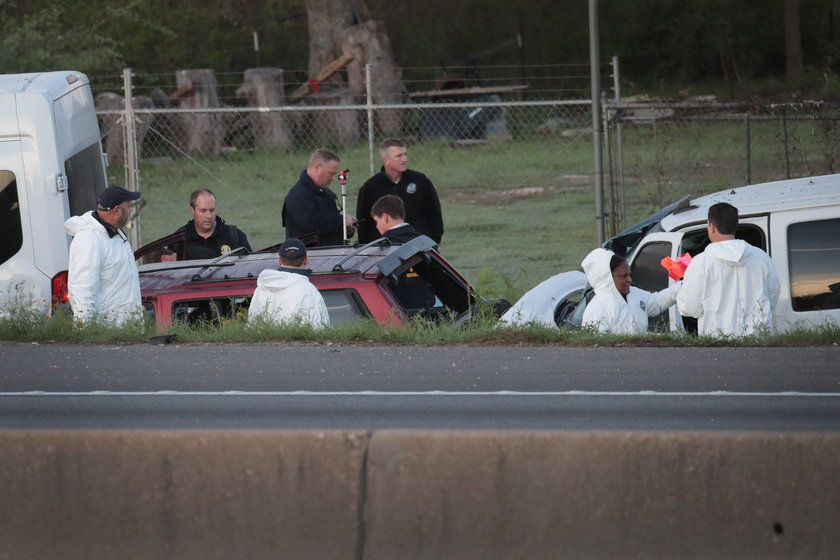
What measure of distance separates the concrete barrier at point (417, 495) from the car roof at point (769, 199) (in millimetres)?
4633

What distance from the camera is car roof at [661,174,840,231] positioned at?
370 inches

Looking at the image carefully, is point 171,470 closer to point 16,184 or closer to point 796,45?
point 16,184

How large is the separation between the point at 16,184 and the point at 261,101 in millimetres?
21212

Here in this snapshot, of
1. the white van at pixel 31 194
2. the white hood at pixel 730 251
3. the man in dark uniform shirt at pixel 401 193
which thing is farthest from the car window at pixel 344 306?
the man in dark uniform shirt at pixel 401 193

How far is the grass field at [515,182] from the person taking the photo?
2041cm

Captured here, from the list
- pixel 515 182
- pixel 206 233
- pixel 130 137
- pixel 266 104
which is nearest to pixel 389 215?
pixel 206 233

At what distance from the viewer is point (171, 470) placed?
527 cm

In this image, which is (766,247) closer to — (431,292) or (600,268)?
(600,268)

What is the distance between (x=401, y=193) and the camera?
12367mm

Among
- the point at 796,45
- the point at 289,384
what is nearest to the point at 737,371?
the point at 289,384

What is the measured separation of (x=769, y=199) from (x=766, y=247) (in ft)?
1.21

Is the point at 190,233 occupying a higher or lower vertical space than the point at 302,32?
lower

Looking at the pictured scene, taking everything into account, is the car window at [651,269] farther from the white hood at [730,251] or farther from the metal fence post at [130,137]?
the metal fence post at [130,137]

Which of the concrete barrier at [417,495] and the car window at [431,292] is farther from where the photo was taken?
the car window at [431,292]
